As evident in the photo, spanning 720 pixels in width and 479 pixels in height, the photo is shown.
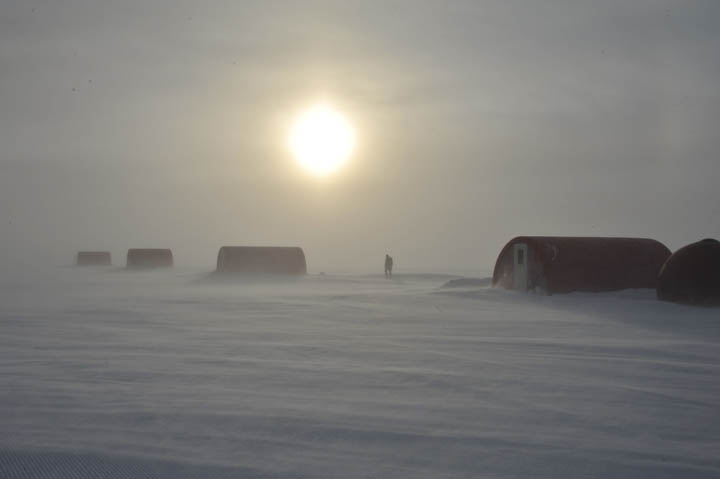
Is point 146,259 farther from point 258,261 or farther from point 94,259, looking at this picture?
point 258,261

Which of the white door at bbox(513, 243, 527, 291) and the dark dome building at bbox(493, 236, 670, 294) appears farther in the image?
the white door at bbox(513, 243, 527, 291)

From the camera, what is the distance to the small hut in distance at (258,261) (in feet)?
131

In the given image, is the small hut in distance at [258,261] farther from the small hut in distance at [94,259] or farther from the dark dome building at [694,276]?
the small hut in distance at [94,259]

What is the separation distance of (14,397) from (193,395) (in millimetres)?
2016

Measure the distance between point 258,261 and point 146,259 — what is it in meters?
19.0

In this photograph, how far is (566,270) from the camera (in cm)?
2305

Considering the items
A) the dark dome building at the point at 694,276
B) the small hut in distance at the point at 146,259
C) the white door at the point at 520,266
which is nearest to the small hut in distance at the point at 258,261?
the small hut in distance at the point at 146,259

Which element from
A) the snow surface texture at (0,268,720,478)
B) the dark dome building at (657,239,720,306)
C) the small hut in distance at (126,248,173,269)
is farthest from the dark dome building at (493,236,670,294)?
the small hut in distance at (126,248,173,269)

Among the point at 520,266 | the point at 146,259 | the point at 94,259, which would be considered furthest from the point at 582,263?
the point at 94,259

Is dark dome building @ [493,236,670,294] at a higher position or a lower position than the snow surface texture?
higher

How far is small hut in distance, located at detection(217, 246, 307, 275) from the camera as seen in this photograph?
39844 millimetres

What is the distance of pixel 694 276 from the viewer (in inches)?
765

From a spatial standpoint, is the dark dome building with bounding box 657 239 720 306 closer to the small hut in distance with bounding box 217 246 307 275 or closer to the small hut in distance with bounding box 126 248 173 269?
the small hut in distance with bounding box 217 246 307 275

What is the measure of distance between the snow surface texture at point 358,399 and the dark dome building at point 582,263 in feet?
27.5
